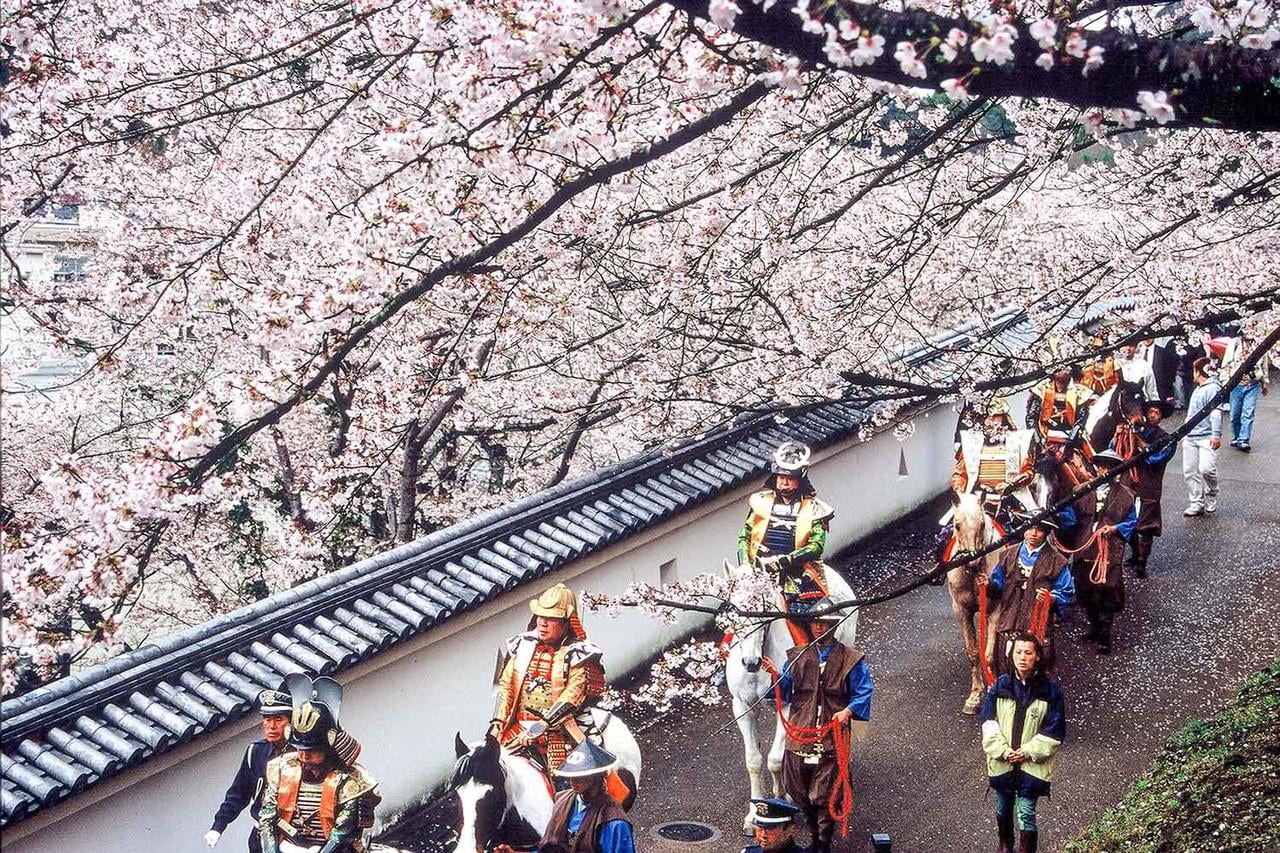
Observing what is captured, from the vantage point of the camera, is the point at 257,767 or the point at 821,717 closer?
the point at 257,767

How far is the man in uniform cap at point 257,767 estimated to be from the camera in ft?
21.0

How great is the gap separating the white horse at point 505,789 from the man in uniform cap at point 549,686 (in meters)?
0.14

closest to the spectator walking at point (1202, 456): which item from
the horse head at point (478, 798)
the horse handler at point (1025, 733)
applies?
the horse handler at point (1025, 733)

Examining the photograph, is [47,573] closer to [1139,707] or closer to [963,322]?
[1139,707]

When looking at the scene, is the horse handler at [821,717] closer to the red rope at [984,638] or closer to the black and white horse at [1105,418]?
the red rope at [984,638]

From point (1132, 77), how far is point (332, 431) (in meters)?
10.4

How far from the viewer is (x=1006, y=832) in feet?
23.9

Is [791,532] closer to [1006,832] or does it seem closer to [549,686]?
[549,686]

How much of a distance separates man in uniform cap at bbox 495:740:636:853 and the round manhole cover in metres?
Answer: 2.34

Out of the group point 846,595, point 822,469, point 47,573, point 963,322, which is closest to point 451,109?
point 47,573

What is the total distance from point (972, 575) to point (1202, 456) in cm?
645

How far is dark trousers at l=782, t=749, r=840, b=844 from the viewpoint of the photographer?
7.55 metres

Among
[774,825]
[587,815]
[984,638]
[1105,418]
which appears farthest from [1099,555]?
[587,815]

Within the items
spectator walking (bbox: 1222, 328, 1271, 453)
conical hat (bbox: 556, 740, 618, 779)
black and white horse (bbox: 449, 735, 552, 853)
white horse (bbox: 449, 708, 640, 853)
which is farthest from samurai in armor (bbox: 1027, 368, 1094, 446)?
conical hat (bbox: 556, 740, 618, 779)
